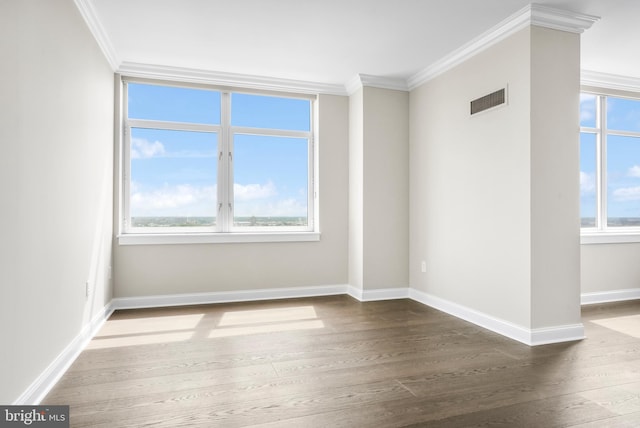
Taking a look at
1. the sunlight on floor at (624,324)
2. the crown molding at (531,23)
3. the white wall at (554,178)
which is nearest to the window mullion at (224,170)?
the crown molding at (531,23)

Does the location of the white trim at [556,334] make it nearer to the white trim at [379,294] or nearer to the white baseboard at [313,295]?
the white baseboard at [313,295]

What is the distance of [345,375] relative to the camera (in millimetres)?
2195

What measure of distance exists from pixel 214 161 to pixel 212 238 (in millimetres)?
864

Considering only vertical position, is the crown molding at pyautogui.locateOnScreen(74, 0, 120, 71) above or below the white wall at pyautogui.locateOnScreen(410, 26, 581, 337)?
above

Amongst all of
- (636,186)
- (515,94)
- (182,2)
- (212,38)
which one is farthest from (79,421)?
(636,186)

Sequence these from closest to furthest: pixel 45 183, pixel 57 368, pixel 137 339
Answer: pixel 45 183 < pixel 57 368 < pixel 137 339

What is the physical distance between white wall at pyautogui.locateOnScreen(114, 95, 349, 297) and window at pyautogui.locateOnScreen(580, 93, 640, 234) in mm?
2678

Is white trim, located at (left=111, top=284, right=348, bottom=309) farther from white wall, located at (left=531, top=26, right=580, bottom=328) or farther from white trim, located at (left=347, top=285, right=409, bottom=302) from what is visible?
white wall, located at (left=531, top=26, right=580, bottom=328)

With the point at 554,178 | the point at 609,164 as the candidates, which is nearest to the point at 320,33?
A: the point at 554,178

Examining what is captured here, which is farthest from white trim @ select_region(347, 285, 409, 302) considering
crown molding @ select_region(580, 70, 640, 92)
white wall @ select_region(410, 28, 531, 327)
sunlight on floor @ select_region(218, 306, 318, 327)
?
crown molding @ select_region(580, 70, 640, 92)

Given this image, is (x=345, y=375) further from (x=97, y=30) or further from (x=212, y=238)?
(x=97, y=30)

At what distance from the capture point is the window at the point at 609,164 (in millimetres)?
4102

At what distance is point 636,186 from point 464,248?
261cm

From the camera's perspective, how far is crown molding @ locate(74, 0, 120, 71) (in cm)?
256
